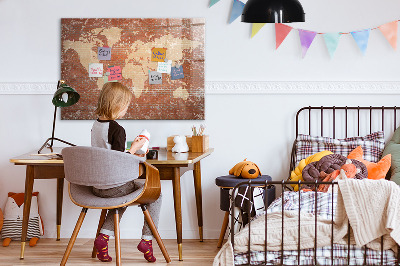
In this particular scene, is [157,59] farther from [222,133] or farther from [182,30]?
[222,133]

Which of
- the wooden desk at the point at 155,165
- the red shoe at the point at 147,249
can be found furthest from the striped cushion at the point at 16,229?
the red shoe at the point at 147,249

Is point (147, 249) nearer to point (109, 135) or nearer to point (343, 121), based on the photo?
point (109, 135)

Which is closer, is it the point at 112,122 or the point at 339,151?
the point at 112,122

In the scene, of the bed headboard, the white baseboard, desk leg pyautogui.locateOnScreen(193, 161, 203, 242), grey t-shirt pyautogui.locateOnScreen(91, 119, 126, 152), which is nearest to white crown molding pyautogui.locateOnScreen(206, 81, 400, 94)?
the bed headboard

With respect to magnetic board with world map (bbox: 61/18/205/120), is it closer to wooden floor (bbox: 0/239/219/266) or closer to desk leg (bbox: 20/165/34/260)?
desk leg (bbox: 20/165/34/260)

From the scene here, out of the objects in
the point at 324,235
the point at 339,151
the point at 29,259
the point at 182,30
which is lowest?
the point at 29,259

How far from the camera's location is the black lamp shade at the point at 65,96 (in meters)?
3.99

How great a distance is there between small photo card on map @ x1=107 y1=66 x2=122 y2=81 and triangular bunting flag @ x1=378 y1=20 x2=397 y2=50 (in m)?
1.88

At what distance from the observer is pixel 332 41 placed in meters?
4.24

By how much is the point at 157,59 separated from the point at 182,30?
0.27 meters

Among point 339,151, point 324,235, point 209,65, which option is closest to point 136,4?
point 209,65

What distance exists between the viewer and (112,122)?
11.1 feet

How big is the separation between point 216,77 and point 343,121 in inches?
37.9

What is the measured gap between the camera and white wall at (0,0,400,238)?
168 inches
